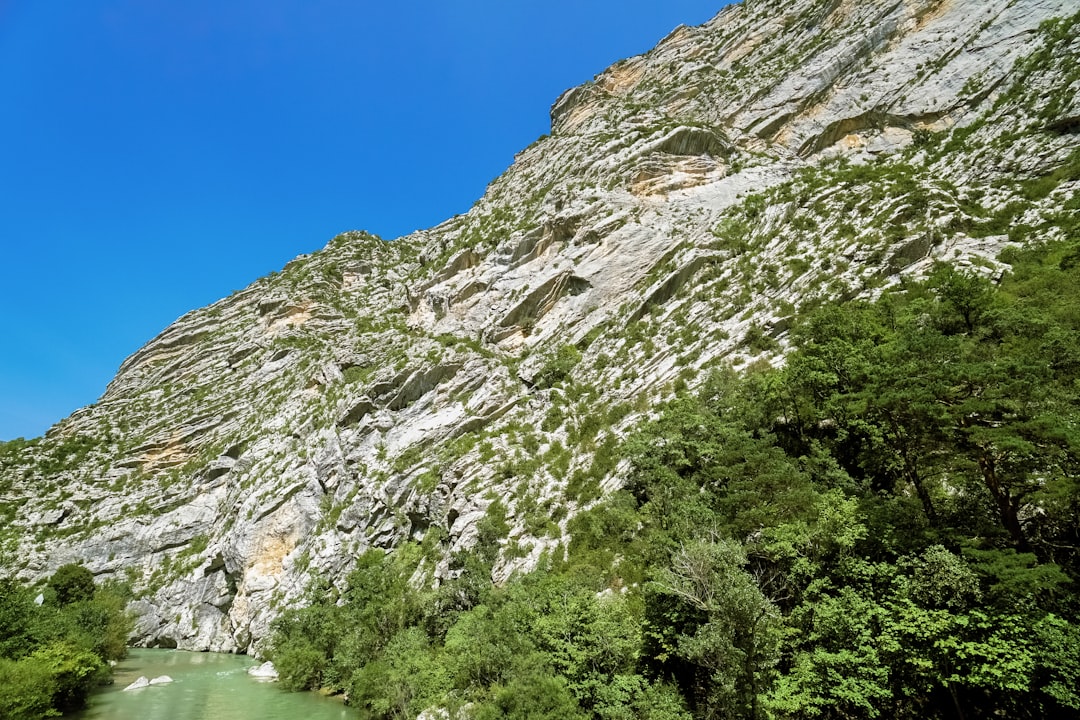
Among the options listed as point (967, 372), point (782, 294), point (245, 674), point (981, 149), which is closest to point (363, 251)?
point (245, 674)

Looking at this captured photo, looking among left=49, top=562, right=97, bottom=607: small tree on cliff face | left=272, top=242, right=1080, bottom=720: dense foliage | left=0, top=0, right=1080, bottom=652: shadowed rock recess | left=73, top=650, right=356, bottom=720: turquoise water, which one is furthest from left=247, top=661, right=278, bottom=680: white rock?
left=49, top=562, right=97, bottom=607: small tree on cliff face

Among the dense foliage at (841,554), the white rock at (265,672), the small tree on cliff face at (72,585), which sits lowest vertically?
the white rock at (265,672)

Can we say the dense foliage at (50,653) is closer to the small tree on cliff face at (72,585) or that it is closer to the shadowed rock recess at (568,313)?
the shadowed rock recess at (568,313)

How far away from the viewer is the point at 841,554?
10516 mm

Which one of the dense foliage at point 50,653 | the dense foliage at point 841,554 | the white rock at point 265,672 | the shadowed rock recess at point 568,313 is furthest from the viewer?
the white rock at point 265,672

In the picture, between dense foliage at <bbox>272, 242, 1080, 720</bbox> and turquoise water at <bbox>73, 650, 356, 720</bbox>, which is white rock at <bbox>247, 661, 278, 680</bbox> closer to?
turquoise water at <bbox>73, 650, 356, 720</bbox>

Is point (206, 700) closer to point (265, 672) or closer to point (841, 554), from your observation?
point (265, 672)

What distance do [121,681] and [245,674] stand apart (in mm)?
6246

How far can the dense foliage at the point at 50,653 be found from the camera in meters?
15.6

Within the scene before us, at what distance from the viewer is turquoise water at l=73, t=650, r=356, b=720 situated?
64.5ft

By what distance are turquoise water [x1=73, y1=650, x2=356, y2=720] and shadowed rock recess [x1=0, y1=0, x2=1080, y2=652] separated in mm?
6202

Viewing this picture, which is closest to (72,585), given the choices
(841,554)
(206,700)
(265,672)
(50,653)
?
(265,672)

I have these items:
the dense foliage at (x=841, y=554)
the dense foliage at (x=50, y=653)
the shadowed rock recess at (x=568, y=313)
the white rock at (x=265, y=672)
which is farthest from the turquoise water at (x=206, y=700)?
the shadowed rock recess at (x=568, y=313)

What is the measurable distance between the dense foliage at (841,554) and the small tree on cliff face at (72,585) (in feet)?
116
